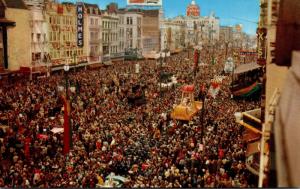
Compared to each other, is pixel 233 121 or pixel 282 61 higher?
pixel 282 61

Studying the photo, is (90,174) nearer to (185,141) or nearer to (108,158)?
(108,158)

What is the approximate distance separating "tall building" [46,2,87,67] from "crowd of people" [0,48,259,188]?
50.4 feet

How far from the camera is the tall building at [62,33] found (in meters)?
39.5

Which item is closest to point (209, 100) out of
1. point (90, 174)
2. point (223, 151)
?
point (223, 151)

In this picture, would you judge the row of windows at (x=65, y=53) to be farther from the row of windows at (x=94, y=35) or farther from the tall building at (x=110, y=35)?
the tall building at (x=110, y=35)

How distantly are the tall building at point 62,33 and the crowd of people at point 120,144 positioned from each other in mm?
15376

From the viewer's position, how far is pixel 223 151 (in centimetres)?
1367

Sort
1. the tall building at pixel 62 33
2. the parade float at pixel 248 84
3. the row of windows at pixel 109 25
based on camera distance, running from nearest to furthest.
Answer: the parade float at pixel 248 84 < the tall building at pixel 62 33 < the row of windows at pixel 109 25

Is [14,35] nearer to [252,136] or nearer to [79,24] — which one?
[79,24]

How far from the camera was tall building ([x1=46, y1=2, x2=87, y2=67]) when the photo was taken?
129 ft

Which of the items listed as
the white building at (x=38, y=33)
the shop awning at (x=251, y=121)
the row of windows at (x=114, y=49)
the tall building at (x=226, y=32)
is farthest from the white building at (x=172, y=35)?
the shop awning at (x=251, y=121)

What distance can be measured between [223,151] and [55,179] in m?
5.11

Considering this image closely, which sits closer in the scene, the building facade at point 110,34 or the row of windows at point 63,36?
the row of windows at point 63,36

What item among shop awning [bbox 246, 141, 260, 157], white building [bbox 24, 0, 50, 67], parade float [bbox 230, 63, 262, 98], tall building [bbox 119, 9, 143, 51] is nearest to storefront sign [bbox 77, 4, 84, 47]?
white building [bbox 24, 0, 50, 67]
